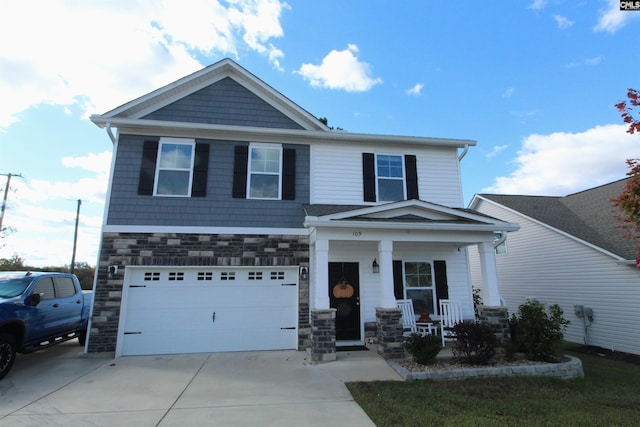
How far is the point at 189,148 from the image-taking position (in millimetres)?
8344

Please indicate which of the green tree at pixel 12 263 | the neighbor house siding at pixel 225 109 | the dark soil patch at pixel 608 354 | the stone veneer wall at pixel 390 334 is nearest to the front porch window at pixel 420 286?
the stone veneer wall at pixel 390 334

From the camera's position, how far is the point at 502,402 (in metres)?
4.63

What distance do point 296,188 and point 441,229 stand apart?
3.78 meters

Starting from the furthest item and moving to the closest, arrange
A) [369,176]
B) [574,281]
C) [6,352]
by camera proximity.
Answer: [574,281], [369,176], [6,352]

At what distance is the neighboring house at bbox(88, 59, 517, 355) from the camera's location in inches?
292

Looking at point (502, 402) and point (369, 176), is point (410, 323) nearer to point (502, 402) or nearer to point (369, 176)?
point (502, 402)

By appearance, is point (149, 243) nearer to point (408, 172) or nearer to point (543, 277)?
point (408, 172)

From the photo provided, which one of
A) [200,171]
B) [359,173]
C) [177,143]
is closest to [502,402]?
[359,173]

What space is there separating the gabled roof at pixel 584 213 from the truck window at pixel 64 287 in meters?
14.2

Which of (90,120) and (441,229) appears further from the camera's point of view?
(90,120)

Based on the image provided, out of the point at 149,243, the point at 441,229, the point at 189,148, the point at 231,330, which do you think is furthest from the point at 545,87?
the point at 149,243

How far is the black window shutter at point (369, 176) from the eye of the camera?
8.84 metres

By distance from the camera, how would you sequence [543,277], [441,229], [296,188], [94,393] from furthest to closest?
1. [543,277]
2. [296,188]
3. [441,229]
4. [94,393]

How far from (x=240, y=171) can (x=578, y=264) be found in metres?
11.1
